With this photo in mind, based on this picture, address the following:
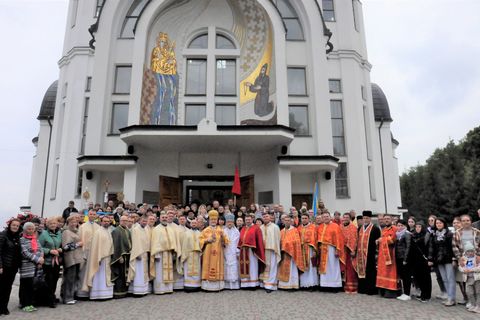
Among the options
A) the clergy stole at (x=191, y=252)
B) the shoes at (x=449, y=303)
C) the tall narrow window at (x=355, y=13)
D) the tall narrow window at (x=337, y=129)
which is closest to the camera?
the shoes at (x=449, y=303)

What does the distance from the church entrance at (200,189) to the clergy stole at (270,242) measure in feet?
21.7

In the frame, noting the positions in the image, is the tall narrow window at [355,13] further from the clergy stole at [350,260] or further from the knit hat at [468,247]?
the knit hat at [468,247]

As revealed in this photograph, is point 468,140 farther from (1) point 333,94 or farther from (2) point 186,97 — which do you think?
(2) point 186,97

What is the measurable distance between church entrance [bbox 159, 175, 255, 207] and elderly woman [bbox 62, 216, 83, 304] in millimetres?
8067

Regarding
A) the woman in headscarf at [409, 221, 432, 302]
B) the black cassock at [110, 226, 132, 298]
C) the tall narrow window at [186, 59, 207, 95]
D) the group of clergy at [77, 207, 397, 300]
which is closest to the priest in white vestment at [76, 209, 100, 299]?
the group of clergy at [77, 207, 397, 300]

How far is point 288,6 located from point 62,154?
14873mm

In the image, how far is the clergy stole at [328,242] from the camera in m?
9.00

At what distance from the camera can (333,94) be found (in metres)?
19.8

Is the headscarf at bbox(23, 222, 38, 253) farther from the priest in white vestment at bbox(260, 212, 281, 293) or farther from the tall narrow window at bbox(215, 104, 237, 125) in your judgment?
the tall narrow window at bbox(215, 104, 237, 125)

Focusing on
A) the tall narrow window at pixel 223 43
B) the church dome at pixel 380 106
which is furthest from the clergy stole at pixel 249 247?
the church dome at pixel 380 106

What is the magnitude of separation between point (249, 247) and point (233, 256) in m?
0.50

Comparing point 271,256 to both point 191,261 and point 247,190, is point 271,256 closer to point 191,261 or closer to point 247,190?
point 191,261

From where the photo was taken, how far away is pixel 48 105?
2320 cm

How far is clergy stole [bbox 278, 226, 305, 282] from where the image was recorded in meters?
9.09
